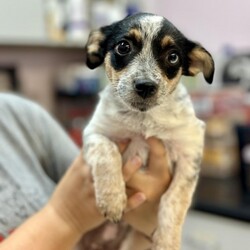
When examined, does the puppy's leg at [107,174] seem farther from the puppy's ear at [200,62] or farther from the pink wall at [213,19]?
the pink wall at [213,19]

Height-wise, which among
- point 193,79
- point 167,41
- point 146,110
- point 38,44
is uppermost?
point 167,41

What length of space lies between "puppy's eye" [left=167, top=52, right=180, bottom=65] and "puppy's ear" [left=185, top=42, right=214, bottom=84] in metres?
0.03

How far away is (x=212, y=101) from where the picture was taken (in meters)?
1.93

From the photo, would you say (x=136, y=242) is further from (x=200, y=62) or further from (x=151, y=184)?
(x=200, y=62)

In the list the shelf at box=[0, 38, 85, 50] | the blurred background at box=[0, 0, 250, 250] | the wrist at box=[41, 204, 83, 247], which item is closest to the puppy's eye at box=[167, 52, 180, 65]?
the wrist at box=[41, 204, 83, 247]

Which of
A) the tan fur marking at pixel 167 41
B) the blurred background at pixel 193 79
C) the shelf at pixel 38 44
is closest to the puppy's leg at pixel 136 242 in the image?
the tan fur marking at pixel 167 41

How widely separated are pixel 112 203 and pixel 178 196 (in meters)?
0.14

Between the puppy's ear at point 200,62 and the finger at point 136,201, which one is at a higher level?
the puppy's ear at point 200,62

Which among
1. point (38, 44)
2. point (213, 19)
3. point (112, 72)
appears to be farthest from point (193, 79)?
point (112, 72)

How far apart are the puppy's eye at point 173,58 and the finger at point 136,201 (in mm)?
276

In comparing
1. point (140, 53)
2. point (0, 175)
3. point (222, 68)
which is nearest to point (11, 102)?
point (0, 175)

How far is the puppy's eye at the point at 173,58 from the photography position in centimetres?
67

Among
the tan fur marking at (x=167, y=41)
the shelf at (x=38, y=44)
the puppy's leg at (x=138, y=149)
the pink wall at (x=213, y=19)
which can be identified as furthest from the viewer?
the pink wall at (x=213, y=19)

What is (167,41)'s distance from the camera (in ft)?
2.19
